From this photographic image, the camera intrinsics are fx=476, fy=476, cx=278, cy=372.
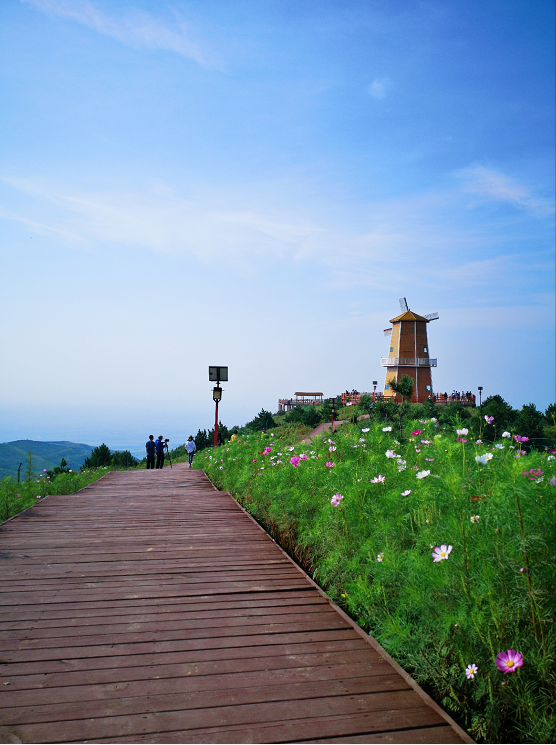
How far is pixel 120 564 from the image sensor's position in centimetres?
471

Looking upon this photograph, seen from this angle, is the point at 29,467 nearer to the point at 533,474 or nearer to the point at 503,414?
the point at 533,474

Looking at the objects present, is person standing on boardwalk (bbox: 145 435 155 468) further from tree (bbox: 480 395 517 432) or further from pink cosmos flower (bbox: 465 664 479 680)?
tree (bbox: 480 395 517 432)

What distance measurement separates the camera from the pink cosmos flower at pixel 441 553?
89.4 inches

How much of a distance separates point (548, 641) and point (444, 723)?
2.04 ft

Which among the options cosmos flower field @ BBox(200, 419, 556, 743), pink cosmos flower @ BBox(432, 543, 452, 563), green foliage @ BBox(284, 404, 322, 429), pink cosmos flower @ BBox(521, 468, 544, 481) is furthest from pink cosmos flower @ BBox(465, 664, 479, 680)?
green foliage @ BBox(284, 404, 322, 429)

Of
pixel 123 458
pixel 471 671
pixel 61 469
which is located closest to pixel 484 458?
pixel 471 671

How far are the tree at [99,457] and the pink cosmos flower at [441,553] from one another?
2316cm

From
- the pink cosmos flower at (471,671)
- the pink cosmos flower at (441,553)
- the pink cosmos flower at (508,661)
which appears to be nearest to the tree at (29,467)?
the pink cosmos flower at (441,553)

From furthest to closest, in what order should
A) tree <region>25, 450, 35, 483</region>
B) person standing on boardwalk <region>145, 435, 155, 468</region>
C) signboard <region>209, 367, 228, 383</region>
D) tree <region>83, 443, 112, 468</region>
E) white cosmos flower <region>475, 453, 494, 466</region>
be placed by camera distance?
tree <region>83, 443, 112, 468</region> < signboard <region>209, 367, 228, 383</region> < person standing on boardwalk <region>145, 435, 155, 468</region> < tree <region>25, 450, 35, 483</region> < white cosmos flower <region>475, 453, 494, 466</region>

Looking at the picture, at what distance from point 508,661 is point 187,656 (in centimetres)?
179

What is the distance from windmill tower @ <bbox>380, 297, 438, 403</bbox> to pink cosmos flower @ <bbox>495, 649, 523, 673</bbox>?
46298mm

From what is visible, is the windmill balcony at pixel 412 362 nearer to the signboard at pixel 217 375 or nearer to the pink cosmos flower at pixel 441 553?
the signboard at pixel 217 375

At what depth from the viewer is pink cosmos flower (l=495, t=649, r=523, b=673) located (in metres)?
1.91

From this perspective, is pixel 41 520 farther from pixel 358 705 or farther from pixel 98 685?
pixel 358 705
